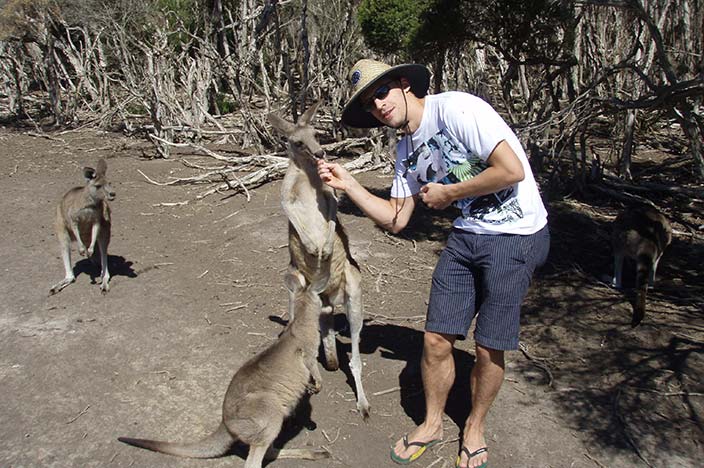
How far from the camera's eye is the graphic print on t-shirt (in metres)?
2.87

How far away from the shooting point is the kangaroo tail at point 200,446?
314cm

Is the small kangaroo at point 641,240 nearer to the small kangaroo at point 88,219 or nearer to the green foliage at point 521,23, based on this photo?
the green foliage at point 521,23

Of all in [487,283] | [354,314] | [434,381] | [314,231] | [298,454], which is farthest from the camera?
Result: [314,231]

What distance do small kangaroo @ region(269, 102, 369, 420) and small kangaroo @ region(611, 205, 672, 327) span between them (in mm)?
2763

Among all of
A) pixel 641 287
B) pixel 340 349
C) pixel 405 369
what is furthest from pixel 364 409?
pixel 641 287

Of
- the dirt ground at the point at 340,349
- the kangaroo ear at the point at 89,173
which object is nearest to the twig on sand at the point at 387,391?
the dirt ground at the point at 340,349

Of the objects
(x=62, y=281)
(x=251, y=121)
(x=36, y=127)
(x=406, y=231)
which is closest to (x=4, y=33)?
(x=36, y=127)

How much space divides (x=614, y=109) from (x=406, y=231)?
272cm

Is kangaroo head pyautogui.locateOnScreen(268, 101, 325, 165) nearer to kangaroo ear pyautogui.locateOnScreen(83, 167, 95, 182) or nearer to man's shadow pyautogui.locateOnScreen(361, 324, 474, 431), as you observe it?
man's shadow pyautogui.locateOnScreen(361, 324, 474, 431)

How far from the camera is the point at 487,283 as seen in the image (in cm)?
294

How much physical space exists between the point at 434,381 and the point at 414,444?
39cm

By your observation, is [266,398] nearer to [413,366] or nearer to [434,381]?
[434,381]

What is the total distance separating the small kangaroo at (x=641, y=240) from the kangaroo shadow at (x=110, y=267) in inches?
194

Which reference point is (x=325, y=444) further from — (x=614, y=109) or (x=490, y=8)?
(x=490, y=8)
